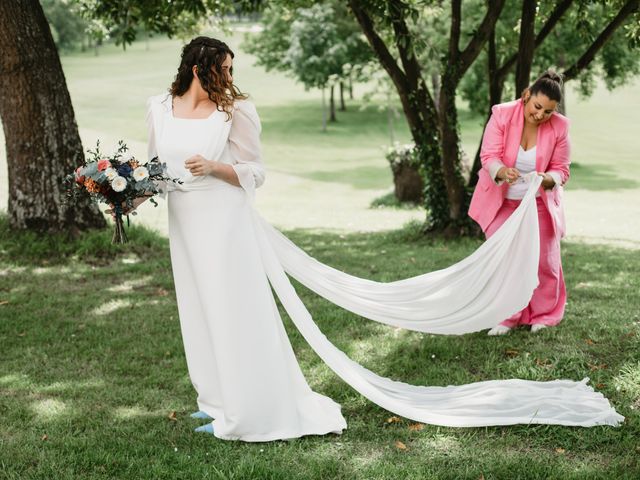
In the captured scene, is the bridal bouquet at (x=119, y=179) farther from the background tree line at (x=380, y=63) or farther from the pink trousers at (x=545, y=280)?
the background tree line at (x=380, y=63)

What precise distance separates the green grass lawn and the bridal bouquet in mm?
1627

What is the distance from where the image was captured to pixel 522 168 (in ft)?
23.5

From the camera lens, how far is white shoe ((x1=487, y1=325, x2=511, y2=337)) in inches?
282

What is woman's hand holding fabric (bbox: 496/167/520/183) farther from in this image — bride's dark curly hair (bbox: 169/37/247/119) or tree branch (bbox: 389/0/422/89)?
tree branch (bbox: 389/0/422/89)

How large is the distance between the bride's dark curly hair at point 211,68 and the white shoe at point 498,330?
351cm

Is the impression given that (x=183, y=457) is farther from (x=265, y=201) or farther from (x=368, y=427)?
(x=265, y=201)

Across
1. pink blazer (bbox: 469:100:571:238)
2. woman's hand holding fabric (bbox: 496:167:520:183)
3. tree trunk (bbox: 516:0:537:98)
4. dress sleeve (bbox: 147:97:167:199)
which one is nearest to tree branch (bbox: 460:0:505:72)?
tree trunk (bbox: 516:0:537:98)

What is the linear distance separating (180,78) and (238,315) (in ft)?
5.37

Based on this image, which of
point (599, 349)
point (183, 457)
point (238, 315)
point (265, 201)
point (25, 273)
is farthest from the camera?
point (265, 201)

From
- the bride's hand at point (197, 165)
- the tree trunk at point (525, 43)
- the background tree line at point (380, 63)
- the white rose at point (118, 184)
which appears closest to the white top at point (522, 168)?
the bride's hand at point (197, 165)

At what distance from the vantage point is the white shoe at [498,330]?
7156mm

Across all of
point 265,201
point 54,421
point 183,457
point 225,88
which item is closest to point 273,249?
point 225,88

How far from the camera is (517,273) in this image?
6664mm

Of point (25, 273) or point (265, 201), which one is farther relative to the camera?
point (265, 201)
